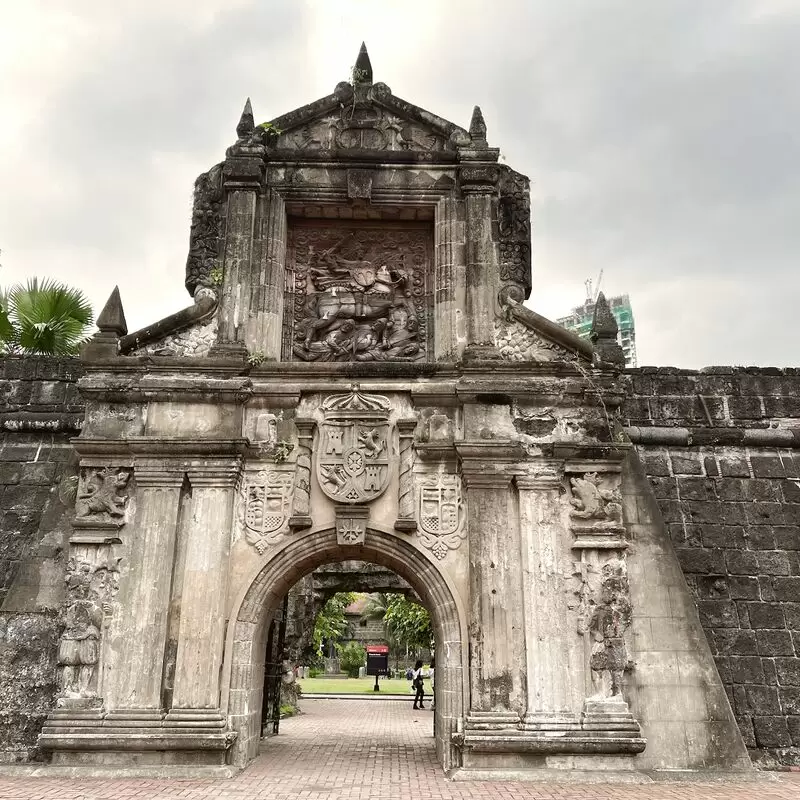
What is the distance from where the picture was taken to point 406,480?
9422mm

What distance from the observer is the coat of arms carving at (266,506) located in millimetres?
9227

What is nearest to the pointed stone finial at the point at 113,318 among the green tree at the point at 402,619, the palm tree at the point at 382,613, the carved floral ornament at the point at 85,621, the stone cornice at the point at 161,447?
the stone cornice at the point at 161,447

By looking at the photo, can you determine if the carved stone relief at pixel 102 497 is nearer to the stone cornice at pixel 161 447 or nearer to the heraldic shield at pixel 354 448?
the stone cornice at pixel 161 447

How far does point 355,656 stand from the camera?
46.7 meters

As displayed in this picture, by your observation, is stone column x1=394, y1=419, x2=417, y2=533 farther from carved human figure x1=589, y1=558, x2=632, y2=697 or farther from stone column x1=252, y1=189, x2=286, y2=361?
carved human figure x1=589, y1=558, x2=632, y2=697

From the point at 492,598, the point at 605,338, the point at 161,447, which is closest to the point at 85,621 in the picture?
the point at 161,447

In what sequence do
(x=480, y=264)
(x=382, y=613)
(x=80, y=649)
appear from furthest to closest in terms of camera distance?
1. (x=382, y=613)
2. (x=480, y=264)
3. (x=80, y=649)

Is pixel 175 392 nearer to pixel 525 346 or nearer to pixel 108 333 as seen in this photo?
pixel 108 333

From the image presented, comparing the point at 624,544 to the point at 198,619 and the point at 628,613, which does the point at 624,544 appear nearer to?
the point at 628,613

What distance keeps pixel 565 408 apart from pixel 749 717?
444cm

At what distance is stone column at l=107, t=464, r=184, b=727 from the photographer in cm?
852

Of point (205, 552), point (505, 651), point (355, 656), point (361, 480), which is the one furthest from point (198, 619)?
point (355, 656)

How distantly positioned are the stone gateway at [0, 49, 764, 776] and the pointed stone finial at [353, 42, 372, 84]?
76 centimetres

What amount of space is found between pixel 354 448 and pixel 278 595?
6.87ft
